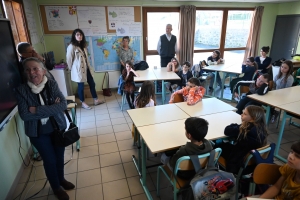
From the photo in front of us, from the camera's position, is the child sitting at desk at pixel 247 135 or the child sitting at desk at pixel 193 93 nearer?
the child sitting at desk at pixel 247 135

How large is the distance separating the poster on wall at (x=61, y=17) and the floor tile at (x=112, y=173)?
11.9 ft

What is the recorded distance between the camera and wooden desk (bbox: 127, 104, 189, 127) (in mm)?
2141

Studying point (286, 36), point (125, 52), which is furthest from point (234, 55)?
point (125, 52)

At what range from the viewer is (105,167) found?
2.50 meters

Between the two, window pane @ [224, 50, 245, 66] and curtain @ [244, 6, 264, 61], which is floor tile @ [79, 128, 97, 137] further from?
curtain @ [244, 6, 264, 61]

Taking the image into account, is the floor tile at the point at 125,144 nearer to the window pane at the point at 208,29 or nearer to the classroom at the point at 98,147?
the classroom at the point at 98,147

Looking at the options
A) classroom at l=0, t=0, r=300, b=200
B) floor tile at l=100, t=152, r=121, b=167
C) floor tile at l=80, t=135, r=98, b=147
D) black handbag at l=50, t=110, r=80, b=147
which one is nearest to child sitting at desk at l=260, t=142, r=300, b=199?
classroom at l=0, t=0, r=300, b=200

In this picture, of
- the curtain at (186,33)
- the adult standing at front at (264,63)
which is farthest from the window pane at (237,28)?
the adult standing at front at (264,63)

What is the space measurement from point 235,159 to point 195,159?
1.90 ft

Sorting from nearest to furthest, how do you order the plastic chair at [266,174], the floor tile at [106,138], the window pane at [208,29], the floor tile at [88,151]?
the plastic chair at [266,174] → the floor tile at [88,151] → the floor tile at [106,138] → the window pane at [208,29]

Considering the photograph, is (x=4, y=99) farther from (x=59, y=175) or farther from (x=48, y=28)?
(x=48, y=28)

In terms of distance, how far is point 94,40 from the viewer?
486 centimetres

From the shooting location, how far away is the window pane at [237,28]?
5.88 metres

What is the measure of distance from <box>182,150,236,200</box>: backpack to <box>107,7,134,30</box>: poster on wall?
4296mm
